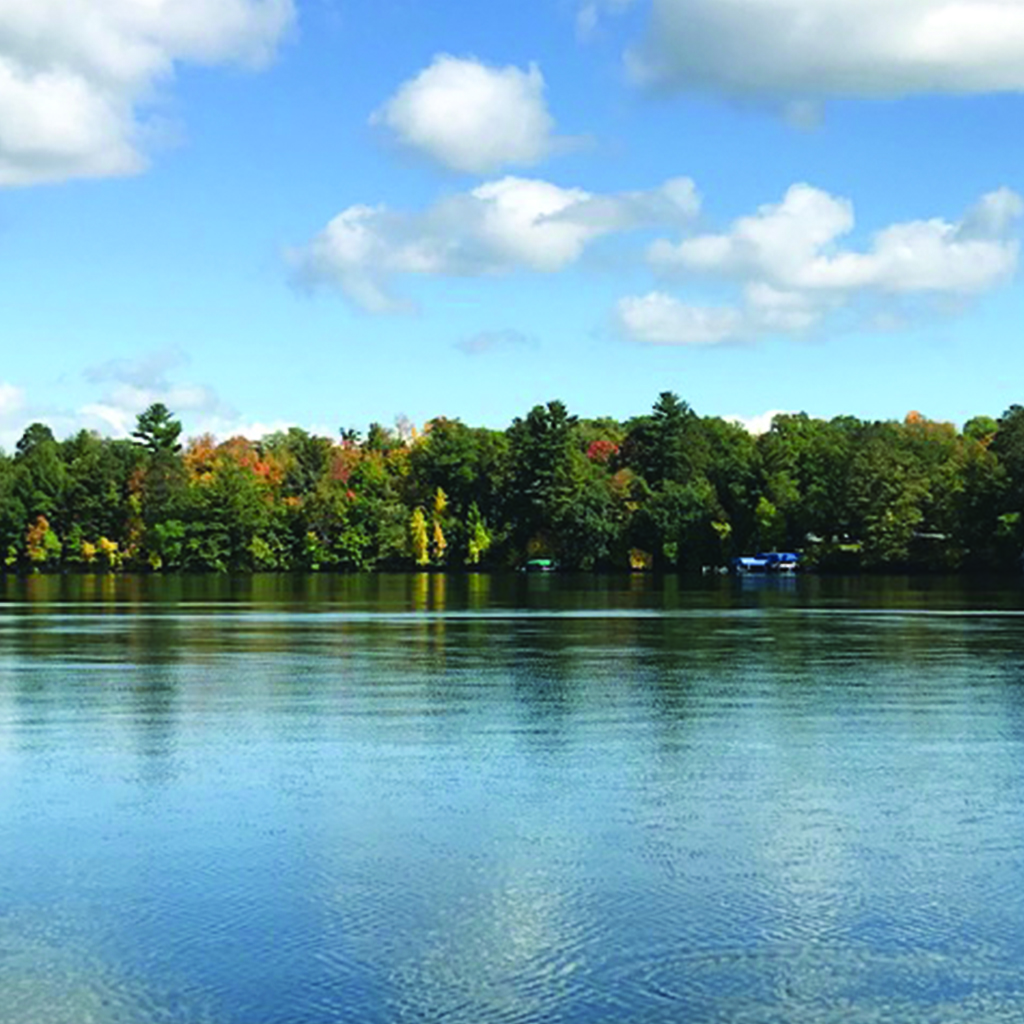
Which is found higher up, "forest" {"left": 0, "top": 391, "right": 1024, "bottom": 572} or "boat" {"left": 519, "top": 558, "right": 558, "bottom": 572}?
"forest" {"left": 0, "top": 391, "right": 1024, "bottom": 572}

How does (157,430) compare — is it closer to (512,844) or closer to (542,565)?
(542,565)

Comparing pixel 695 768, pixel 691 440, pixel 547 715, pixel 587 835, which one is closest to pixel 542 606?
pixel 547 715

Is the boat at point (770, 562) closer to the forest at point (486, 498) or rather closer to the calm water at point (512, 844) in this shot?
the forest at point (486, 498)

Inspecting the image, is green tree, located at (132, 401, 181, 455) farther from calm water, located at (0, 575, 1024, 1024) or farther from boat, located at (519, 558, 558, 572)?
calm water, located at (0, 575, 1024, 1024)

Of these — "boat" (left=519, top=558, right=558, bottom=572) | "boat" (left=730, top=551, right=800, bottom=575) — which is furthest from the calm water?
"boat" (left=519, top=558, right=558, bottom=572)

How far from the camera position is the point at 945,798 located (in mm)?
18906

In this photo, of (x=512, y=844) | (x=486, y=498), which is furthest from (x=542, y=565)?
(x=512, y=844)

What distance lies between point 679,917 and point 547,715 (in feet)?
44.3

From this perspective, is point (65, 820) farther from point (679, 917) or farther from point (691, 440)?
point (691, 440)

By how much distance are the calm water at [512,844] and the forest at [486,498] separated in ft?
391

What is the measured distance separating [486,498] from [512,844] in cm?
15558

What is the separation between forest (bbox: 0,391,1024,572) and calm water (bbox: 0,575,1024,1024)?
391 feet

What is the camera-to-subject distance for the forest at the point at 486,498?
155 m

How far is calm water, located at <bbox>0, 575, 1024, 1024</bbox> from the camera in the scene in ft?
38.5
